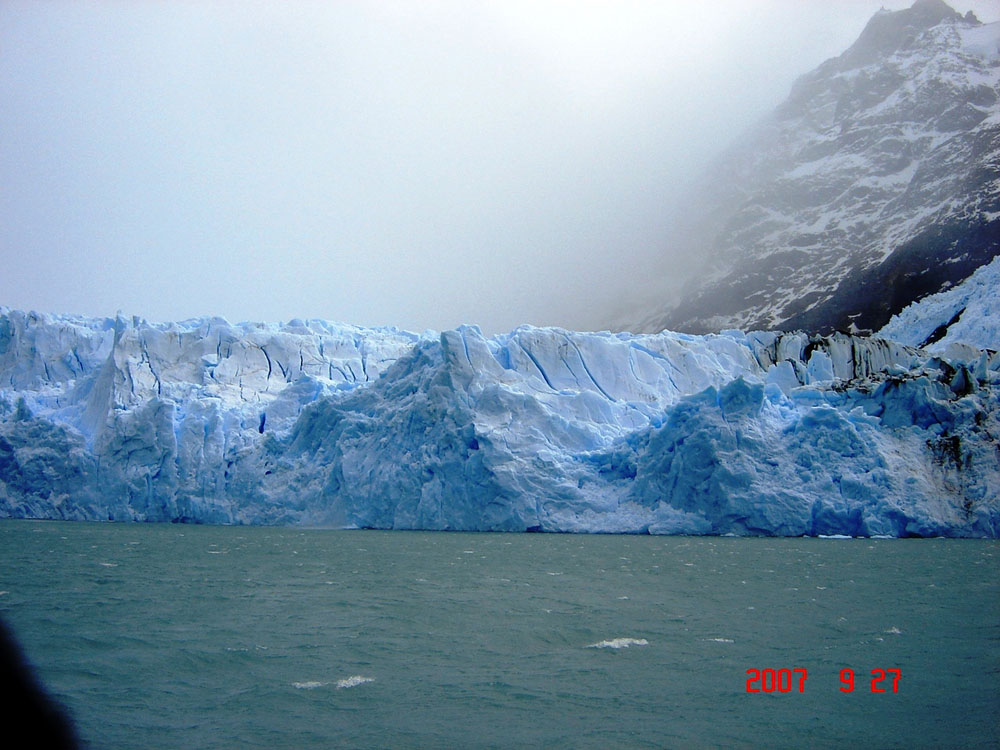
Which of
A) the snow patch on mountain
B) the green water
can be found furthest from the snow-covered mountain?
the green water

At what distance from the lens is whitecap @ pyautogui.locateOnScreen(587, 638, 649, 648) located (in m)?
7.90

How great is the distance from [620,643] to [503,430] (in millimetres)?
14630

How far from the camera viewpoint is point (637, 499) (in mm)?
21953

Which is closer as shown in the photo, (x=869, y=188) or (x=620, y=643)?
(x=620, y=643)

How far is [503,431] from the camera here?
22.5 meters

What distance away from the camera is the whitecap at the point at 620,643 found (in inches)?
311

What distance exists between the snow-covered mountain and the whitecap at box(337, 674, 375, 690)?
4546 centimetres

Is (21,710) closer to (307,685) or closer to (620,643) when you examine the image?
(307,685)

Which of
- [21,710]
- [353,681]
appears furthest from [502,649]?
[21,710]

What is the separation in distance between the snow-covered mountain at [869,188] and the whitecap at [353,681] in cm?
4546
